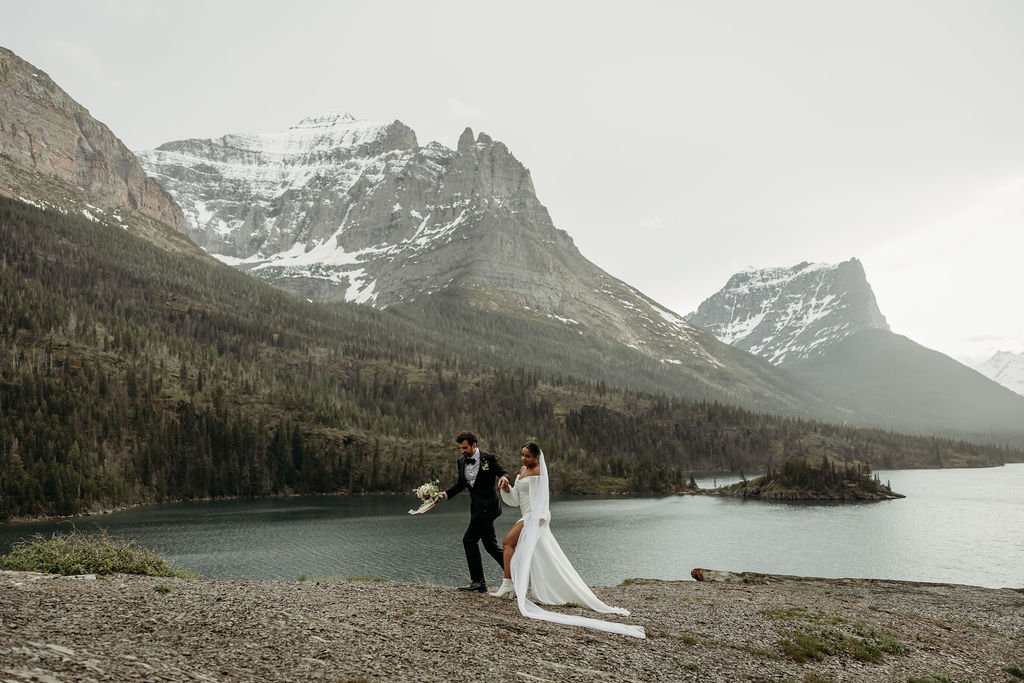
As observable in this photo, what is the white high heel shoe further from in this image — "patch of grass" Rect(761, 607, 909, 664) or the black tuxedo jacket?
"patch of grass" Rect(761, 607, 909, 664)

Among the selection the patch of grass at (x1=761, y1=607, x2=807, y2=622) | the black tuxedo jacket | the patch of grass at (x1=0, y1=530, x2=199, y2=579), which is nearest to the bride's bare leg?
the black tuxedo jacket

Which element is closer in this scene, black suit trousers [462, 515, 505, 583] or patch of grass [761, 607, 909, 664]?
black suit trousers [462, 515, 505, 583]

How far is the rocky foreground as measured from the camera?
38.9 feet

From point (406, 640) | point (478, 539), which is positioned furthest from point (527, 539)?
point (406, 640)

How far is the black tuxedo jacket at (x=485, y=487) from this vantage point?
722 inches

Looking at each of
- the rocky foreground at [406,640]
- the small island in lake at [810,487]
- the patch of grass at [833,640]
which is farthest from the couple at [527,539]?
the small island in lake at [810,487]

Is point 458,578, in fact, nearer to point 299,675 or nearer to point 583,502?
point 299,675

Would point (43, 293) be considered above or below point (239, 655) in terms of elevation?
above

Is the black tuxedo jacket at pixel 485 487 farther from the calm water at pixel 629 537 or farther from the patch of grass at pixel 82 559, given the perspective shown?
the calm water at pixel 629 537

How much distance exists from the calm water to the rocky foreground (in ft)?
121

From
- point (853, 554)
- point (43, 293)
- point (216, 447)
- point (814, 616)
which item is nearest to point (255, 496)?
point (216, 447)

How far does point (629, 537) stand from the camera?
90250 mm

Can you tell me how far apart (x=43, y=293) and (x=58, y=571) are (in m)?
Answer: 210

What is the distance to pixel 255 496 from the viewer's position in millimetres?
161625
